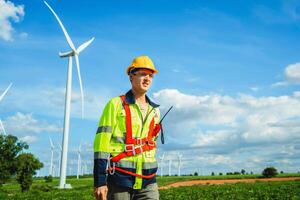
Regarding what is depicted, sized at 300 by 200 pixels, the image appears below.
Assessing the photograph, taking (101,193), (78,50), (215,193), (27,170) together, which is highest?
(78,50)

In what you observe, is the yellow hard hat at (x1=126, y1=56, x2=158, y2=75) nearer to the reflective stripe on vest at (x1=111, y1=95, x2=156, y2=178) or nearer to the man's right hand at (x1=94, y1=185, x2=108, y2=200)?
the reflective stripe on vest at (x1=111, y1=95, x2=156, y2=178)

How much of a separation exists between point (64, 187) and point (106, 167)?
4582 cm

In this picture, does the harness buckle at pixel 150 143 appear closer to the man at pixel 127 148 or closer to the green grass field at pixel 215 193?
the man at pixel 127 148

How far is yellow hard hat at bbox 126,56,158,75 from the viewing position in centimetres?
549

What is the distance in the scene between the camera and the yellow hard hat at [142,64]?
18.0ft

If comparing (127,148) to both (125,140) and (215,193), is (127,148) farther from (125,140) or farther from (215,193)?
(215,193)

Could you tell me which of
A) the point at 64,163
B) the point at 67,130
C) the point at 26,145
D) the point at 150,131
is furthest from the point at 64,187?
the point at 150,131

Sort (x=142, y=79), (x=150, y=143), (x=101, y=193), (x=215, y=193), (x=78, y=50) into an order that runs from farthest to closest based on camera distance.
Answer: (x=78, y=50), (x=215, y=193), (x=142, y=79), (x=150, y=143), (x=101, y=193)

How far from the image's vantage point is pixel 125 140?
5.32 meters

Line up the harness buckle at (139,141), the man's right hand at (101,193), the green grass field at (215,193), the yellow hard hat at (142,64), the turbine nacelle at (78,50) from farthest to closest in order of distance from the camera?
the turbine nacelle at (78,50) → the green grass field at (215,193) → the yellow hard hat at (142,64) → the harness buckle at (139,141) → the man's right hand at (101,193)

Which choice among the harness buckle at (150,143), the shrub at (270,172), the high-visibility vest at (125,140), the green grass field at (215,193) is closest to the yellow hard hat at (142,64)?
the high-visibility vest at (125,140)

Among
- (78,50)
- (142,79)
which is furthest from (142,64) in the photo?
(78,50)

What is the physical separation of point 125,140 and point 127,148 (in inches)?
4.1

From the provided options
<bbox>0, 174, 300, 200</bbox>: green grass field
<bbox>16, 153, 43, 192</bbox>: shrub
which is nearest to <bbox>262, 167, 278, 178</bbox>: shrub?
<bbox>0, 174, 300, 200</bbox>: green grass field
